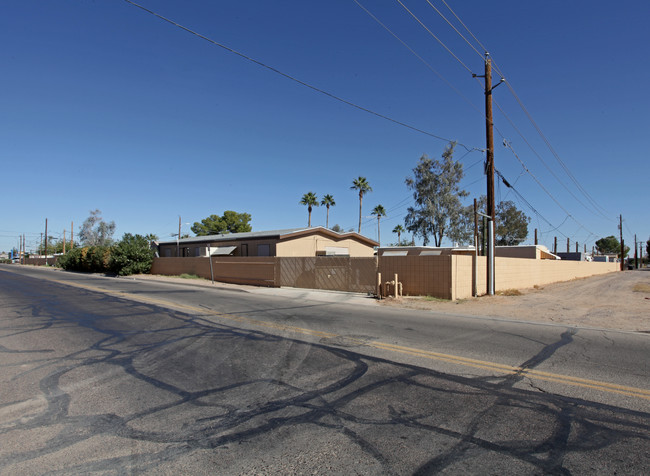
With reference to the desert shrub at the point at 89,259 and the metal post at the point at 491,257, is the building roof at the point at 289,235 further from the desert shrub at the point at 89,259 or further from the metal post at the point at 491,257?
the metal post at the point at 491,257

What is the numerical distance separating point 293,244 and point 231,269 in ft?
19.5

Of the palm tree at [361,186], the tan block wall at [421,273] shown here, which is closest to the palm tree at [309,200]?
the palm tree at [361,186]

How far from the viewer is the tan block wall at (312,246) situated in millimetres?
30891

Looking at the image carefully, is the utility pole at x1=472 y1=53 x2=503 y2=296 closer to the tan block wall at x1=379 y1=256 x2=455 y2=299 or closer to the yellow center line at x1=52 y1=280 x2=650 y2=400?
the tan block wall at x1=379 y1=256 x2=455 y2=299

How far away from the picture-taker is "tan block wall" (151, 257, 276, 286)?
24564mm

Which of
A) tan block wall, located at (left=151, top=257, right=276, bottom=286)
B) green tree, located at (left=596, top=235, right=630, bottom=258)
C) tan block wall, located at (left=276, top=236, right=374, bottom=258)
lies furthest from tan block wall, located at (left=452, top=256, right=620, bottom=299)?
green tree, located at (left=596, top=235, right=630, bottom=258)

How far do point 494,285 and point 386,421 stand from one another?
1650 cm

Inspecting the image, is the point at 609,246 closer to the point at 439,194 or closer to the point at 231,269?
the point at 439,194

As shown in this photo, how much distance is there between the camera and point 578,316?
493 inches

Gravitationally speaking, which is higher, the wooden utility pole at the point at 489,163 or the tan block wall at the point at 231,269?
the wooden utility pole at the point at 489,163

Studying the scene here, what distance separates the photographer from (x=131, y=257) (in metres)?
37.3

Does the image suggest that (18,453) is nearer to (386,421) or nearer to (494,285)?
(386,421)

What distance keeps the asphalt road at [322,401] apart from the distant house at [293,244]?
71.0ft

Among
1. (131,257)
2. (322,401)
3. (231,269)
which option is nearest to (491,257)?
(322,401)
